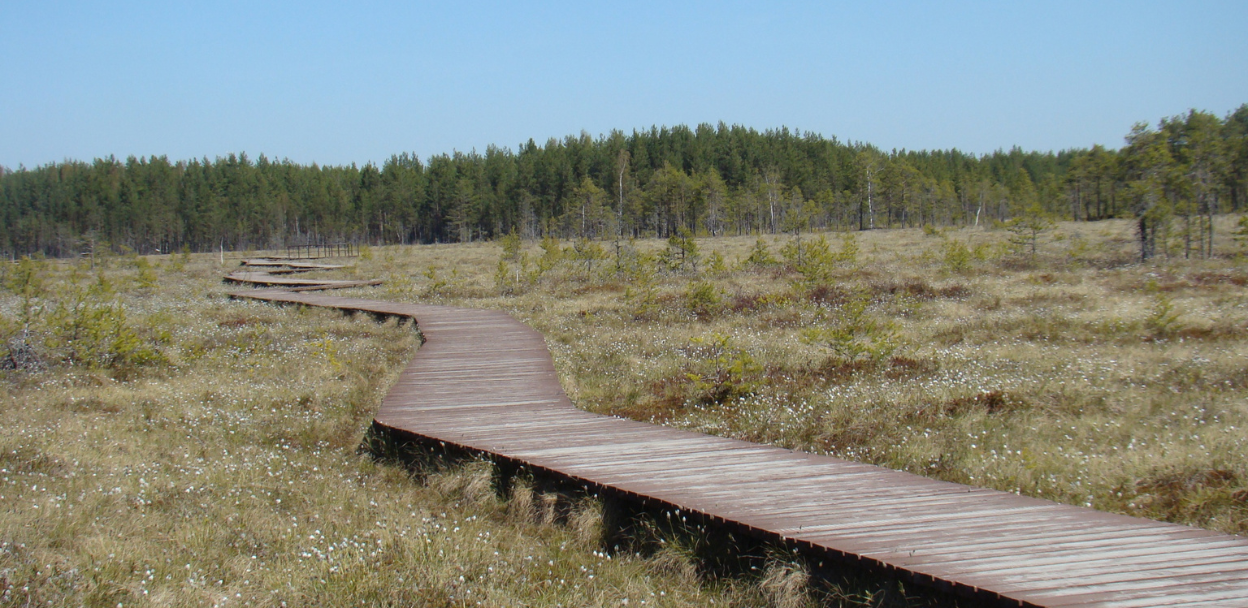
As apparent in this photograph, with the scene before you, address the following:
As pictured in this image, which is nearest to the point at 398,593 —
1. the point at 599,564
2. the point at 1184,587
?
the point at 599,564

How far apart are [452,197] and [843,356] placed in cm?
8464

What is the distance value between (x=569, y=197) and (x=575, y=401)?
75.6 meters

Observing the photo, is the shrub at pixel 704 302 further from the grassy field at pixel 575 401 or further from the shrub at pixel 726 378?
the shrub at pixel 726 378

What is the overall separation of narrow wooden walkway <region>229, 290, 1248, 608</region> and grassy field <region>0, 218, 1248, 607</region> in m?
0.33

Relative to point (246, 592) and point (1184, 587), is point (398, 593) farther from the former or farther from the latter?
point (1184, 587)

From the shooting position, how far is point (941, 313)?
14.6 meters

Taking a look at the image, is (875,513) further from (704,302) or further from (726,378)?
(704,302)

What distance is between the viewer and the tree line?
250ft

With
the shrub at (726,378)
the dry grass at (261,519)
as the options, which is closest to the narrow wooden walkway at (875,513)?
the dry grass at (261,519)

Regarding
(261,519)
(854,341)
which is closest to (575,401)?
(261,519)

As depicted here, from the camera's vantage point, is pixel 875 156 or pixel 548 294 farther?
pixel 875 156

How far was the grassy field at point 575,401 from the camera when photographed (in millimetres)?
4320

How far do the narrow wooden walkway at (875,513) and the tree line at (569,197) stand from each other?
2383 inches

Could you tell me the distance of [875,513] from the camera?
4.48 m
